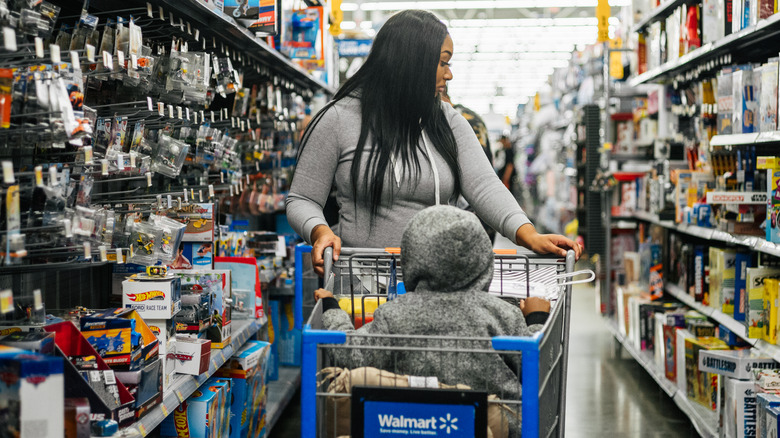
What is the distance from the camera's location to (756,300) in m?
3.24

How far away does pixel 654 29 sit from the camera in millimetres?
5039

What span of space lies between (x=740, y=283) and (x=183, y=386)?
253 cm

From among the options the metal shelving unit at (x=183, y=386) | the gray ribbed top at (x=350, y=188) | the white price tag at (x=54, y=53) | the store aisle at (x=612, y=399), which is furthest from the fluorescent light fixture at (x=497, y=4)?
the white price tag at (x=54, y=53)

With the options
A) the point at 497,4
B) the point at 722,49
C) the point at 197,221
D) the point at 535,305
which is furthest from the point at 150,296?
the point at 497,4

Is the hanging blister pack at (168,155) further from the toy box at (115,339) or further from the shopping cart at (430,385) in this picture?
the shopping cart at (430,385)

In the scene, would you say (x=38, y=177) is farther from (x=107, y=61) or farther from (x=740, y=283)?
(x=740, y=283)

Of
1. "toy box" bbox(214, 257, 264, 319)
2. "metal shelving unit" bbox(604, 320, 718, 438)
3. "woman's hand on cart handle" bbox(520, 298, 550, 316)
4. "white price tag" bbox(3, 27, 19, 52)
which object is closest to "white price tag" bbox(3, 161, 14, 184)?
"white price tag" bbox(3, 27, 19, 52)

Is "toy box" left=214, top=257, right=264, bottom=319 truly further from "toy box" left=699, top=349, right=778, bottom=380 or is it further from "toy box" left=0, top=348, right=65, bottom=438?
"toy box" left=699, top=349, right=778, bottom=380

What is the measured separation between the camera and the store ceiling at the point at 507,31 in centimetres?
1554

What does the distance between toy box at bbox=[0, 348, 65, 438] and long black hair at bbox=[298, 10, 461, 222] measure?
1.09 m

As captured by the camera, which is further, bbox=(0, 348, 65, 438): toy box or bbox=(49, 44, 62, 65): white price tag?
bbox=(49, 44, 62, 65): white price tag

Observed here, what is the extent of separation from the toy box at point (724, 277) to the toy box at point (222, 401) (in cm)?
231

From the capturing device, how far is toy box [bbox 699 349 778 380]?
311 centimetres

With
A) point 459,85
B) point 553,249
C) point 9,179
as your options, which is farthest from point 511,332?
point 459,85
